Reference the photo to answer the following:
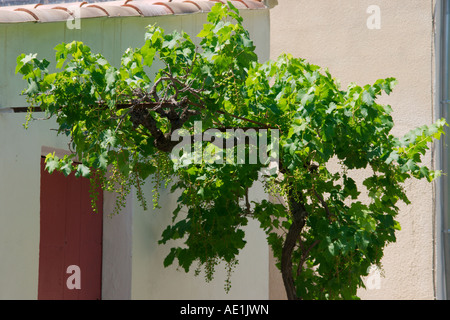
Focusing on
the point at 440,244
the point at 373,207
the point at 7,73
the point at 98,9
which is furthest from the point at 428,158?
the point at 7,73

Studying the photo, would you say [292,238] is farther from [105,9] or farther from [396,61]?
[396,61]

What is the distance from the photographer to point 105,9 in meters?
5.70

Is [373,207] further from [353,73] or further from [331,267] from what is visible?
[353,73]

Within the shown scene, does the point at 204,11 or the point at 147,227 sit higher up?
the point at 204,11

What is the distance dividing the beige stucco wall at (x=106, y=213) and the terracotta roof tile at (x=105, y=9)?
9 centimetres

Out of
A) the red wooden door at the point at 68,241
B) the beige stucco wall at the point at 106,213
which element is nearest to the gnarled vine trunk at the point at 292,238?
the beige stucco wall at the point at 106,213

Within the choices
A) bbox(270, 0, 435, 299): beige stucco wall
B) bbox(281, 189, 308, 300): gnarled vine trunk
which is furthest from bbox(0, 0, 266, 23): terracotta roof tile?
bbox(270, 0, 435, 299): beige stucco wall

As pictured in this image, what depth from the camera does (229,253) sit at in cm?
540

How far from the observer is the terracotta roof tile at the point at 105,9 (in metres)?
5.24

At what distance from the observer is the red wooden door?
5770mm

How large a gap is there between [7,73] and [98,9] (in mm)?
902

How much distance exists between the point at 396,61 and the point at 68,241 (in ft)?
14.3

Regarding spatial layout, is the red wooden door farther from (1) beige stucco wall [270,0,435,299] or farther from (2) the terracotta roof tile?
(1) beige stucco wall [270,0,435,299]

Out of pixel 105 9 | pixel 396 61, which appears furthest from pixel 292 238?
pixel 396 61
